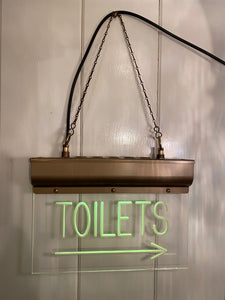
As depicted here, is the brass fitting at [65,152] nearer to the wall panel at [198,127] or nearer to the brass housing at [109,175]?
the brass housing at [109,175]

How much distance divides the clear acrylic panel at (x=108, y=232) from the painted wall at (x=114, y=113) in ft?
0.08

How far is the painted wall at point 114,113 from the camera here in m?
0.71

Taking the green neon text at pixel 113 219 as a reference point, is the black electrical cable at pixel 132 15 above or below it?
above

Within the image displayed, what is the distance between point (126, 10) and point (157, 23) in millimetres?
73

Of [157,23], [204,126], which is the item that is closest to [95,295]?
[204,126]

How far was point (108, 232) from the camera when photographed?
2.35ft

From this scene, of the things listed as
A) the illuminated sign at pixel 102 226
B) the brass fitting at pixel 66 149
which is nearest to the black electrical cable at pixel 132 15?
the brass fitting at pixel 66 149

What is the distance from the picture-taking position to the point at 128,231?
73cm

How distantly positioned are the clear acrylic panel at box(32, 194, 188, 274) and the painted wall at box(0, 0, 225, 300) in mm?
23

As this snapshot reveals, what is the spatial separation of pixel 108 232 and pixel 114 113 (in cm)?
25

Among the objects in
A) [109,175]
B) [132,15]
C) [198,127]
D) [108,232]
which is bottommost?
[108,232]

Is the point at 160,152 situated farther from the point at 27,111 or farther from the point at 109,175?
the point at 27,111

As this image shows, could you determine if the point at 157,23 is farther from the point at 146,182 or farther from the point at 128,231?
the point at 128,231

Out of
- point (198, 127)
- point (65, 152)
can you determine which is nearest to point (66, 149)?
point (65, 152)
